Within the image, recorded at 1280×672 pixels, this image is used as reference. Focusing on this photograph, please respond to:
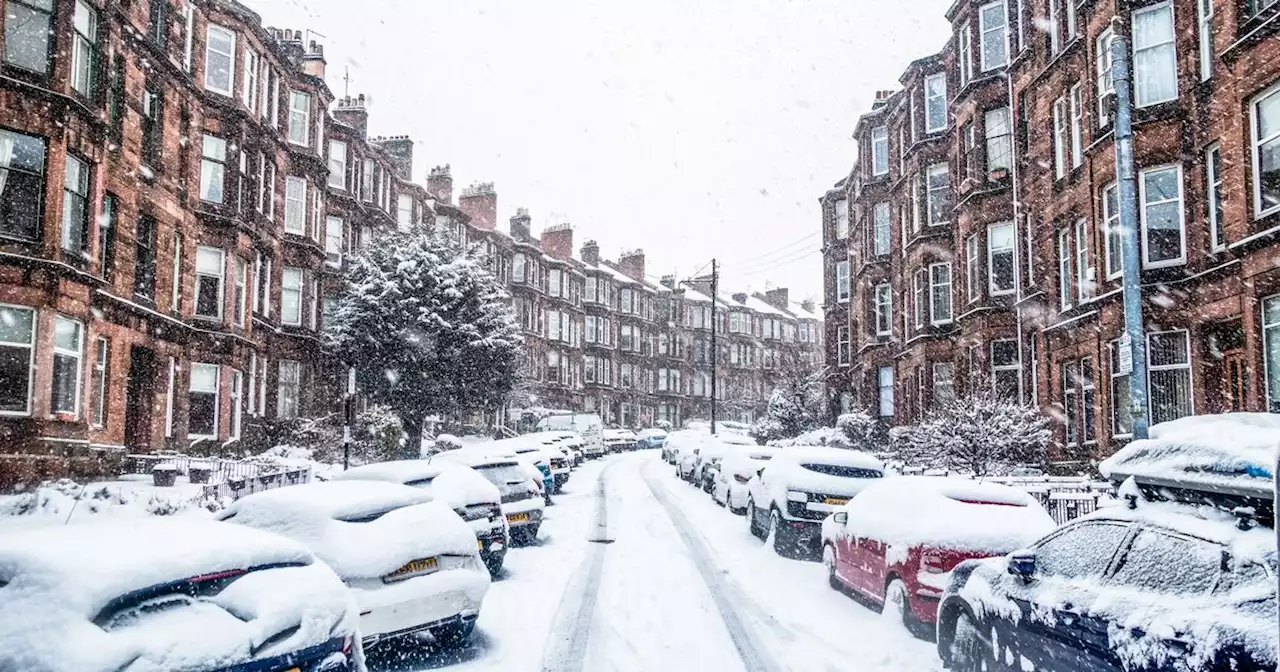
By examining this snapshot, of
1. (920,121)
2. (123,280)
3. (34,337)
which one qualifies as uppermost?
(920,121)

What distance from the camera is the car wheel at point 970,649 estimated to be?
6145mm

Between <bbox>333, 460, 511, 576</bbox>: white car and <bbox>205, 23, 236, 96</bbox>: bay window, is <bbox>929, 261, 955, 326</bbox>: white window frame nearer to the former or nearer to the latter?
<bbox>333, 460, 511, 576</bbox>: white car

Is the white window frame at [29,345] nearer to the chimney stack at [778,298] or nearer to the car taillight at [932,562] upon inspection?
the car taillight at [932,562]

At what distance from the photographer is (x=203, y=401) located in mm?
25891

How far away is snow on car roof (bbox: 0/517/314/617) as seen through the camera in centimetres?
385

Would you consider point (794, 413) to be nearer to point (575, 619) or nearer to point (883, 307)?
point (883, 307)

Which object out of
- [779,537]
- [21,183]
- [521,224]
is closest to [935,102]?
[779,537]

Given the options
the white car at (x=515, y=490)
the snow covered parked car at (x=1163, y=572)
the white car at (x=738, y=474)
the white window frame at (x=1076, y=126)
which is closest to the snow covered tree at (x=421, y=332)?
the white car at (x=738, y=474)

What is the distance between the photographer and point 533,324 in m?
61.1

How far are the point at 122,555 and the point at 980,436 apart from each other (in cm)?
1801

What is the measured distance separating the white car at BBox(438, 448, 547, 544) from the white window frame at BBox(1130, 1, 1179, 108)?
47.8 feet

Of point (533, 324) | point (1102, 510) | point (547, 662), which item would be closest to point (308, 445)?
point (547, 662)

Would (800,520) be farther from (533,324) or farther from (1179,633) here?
(533,324)

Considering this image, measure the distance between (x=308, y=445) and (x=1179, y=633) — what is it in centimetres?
2795
